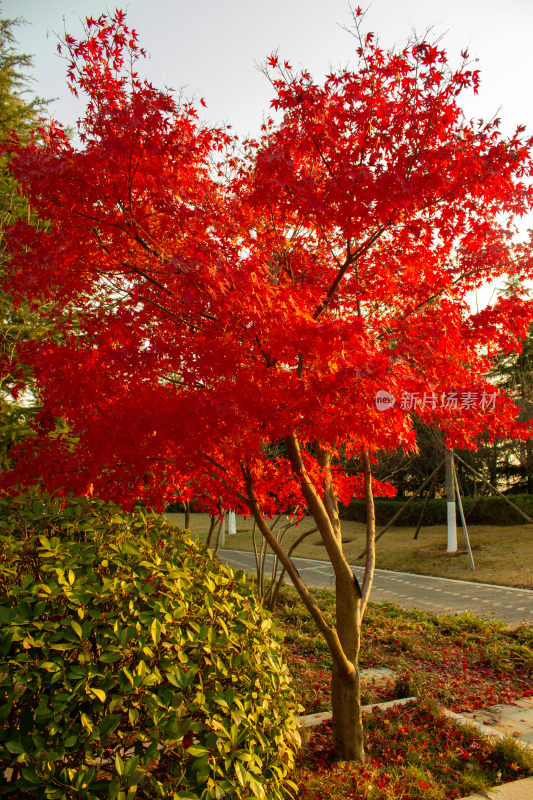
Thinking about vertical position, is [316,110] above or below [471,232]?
above

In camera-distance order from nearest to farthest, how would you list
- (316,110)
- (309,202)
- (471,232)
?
(309,202)
(316,110)
(471,232)

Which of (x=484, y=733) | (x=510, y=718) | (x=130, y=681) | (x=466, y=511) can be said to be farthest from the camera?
(x=466, y=511)

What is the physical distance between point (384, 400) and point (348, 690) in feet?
8.14

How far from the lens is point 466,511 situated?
20547 mm

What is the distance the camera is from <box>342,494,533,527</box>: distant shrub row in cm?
1928

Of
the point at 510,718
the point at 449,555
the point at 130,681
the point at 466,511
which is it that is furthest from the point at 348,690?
the point at 466,511

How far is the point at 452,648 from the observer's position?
7.66 m

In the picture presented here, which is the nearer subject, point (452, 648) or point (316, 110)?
point (316, 110)

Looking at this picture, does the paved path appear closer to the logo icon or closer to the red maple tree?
the red maple tree

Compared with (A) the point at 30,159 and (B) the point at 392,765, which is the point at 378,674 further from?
(A) the point at 30,159

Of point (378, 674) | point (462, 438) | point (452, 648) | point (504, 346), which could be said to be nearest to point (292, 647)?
→ point (378, 674)

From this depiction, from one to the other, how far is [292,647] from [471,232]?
6131 mm

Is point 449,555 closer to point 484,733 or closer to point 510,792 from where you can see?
point 484,733

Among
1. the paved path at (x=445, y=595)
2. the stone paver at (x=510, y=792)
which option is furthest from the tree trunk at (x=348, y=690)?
the paved path at (x=445, y=595)
